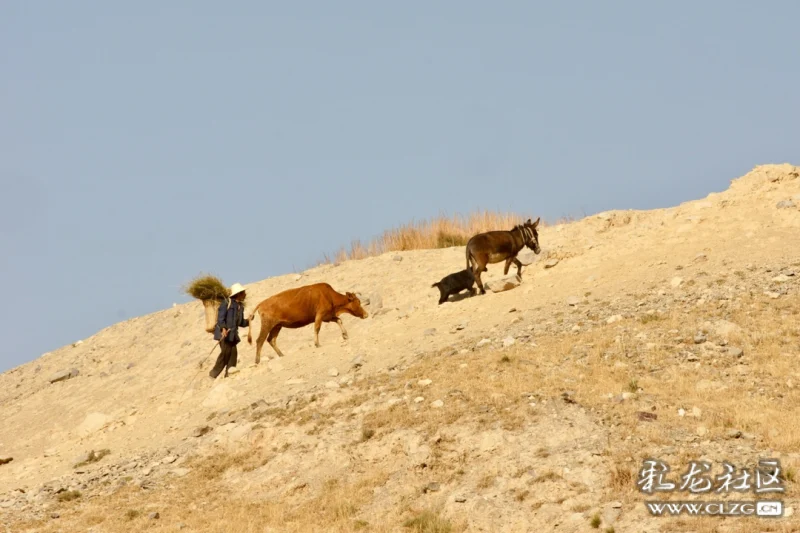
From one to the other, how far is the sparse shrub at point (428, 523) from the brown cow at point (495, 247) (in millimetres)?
10686

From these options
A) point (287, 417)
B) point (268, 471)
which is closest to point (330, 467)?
point (268, 471)

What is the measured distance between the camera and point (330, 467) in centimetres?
1462

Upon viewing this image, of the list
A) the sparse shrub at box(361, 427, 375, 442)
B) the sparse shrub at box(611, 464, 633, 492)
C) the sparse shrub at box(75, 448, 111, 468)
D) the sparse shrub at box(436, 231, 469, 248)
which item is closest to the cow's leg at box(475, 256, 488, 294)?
the sparse shrub at box(436, 231, 469, 248)

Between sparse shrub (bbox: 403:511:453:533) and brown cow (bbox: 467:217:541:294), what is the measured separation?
10686 mm

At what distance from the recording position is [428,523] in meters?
12.1

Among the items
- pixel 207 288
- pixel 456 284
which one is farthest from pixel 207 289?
pixel 456 284

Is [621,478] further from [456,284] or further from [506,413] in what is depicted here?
[456,284]

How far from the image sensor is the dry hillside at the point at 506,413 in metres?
12.6

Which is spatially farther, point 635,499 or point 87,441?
point 87,441

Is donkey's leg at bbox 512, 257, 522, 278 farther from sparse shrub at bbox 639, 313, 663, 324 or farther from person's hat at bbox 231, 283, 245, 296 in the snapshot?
person's hat at bbox 231, 283, 245, 296

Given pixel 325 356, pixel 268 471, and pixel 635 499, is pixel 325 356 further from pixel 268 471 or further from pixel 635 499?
pixel 635 499

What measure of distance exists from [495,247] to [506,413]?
9.11 m

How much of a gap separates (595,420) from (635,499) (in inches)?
88.5

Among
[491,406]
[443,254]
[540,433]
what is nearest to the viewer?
[540,433]
